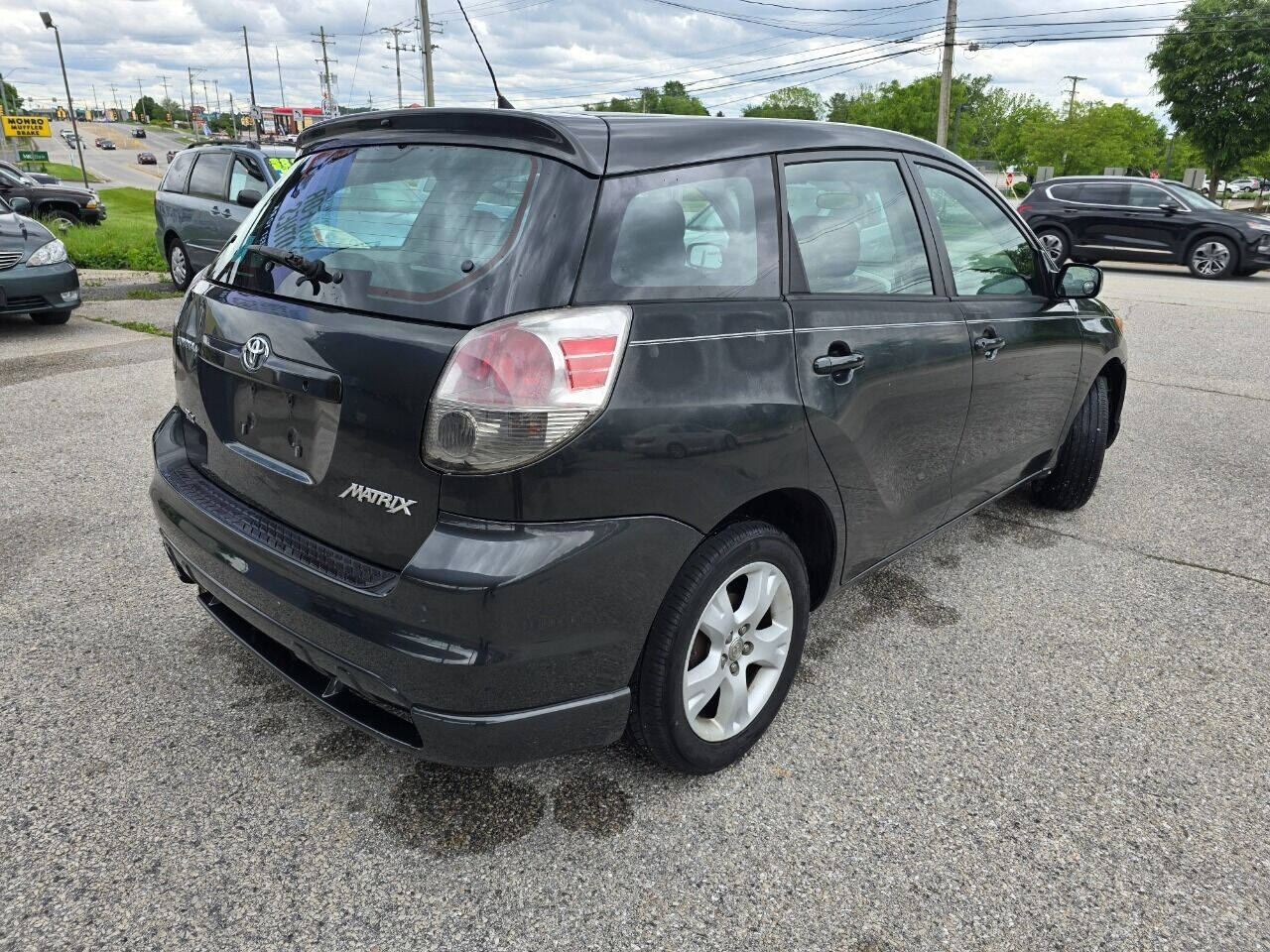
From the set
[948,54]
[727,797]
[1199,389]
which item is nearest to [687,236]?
[727,797]

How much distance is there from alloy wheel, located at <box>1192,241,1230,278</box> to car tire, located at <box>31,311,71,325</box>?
16.8m

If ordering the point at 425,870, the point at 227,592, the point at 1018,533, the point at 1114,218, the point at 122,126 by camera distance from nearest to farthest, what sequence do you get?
the point at 425,870 → the point at 227,592 → the point at 1018,533 → the point at 1114,218 → the point at 122,126

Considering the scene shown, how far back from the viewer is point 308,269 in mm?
2164

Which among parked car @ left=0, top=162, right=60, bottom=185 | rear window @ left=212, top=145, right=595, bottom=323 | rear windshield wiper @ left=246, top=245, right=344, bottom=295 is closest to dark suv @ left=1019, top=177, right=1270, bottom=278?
rear window @ left=212, top=145, right=595, bottom=323

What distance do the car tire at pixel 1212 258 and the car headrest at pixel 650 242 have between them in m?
16.8

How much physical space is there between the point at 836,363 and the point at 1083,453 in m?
2.39

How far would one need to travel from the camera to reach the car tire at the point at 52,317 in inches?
337

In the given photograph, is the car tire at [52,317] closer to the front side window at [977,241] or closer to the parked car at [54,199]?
the front side window at [977,241]

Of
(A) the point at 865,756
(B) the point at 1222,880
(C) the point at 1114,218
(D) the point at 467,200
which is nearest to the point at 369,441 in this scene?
(D) the point at 467,200

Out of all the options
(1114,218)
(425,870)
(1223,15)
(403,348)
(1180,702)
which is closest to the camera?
(403,348)

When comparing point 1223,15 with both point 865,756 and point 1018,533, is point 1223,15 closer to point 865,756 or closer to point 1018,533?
point 1018,533

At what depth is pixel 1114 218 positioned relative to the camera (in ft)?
52.0

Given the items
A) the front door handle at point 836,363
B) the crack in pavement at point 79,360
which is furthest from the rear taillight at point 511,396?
the crack in pavement at point 79,360

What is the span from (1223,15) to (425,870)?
3738 centimetres
